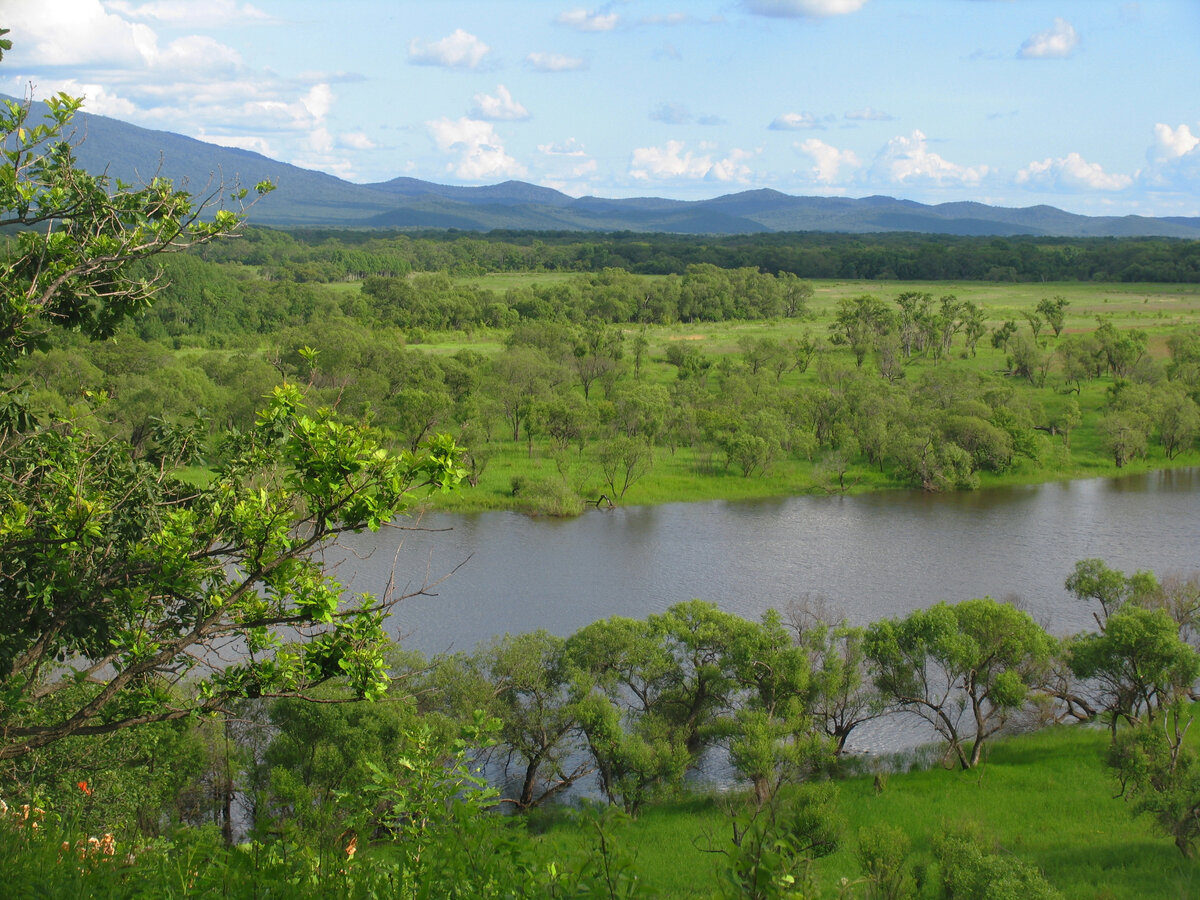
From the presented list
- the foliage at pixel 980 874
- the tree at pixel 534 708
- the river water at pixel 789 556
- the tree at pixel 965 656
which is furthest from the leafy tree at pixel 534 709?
the foliage at pixel 980 874

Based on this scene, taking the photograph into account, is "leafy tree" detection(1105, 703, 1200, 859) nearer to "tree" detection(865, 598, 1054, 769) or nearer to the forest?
the forest

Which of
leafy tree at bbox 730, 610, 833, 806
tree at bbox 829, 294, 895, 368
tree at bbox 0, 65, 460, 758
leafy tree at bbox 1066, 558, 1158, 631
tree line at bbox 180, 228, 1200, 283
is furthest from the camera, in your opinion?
tree line at bbox 180, 228, 1200, 283

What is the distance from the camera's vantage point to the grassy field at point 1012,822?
15.8 m

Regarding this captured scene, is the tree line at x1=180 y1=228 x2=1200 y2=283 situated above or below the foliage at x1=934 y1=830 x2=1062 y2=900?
above

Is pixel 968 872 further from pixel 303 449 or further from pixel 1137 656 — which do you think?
pixel 303 449

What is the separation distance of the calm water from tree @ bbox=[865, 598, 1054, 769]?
527cm

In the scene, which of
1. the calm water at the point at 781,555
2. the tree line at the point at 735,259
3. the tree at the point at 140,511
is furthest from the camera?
the tree line at the point at 735,259

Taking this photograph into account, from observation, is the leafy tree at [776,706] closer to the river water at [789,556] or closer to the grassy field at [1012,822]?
the grassy field at [1012,822]

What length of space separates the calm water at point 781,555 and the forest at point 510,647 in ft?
6.30

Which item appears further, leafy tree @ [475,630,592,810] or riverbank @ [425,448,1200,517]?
riverbank @ [425,448,1200,517]

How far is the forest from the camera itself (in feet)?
18.4

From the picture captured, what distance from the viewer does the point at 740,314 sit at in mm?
91562

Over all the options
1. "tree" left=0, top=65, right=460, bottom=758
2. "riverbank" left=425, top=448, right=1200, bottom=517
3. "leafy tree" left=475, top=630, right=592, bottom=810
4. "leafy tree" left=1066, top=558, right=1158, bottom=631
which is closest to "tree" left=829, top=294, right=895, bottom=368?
"riverbank" left=425, top=448, right=1200, bottom=517

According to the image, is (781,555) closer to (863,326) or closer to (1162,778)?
(1162,778)
